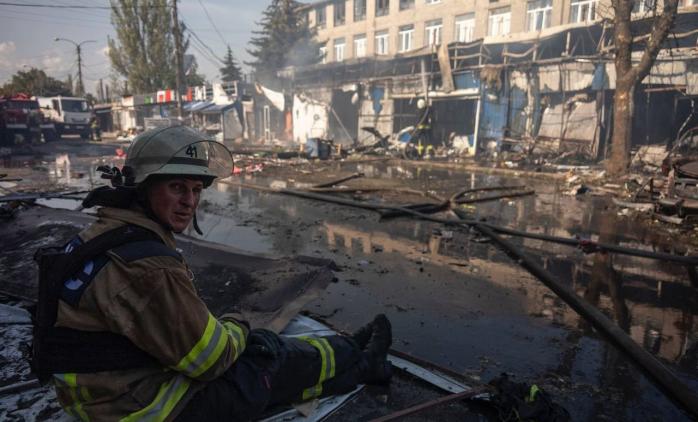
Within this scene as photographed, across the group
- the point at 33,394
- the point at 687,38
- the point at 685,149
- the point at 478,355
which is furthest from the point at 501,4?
the point at 33,394

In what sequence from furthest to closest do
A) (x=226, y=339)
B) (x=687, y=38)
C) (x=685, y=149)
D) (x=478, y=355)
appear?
(x=687, y=38) → (x=685, y=149) → (x=478, y=355) → (x=226, y=339)

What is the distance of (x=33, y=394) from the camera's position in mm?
2480

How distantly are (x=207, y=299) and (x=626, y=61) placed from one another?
14048mm

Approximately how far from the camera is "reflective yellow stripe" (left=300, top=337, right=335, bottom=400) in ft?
7.64

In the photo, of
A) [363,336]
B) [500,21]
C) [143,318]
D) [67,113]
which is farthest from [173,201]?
[67,113]

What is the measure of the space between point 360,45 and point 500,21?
12152mm

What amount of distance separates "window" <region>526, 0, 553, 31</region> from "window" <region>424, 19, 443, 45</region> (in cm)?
638

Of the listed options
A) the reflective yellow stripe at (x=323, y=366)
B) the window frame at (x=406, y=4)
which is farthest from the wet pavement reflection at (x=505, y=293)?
the window frame at (x=406, y=4)

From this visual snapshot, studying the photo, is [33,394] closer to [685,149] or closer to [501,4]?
[685,149]

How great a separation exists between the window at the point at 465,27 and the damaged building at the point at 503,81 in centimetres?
6

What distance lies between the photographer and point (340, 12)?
36.4 m

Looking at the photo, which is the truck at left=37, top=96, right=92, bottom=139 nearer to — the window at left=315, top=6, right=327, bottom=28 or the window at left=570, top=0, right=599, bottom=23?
the window at left=315, top=6, right=327, bottom=28

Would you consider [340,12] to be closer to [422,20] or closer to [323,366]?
[422,20]

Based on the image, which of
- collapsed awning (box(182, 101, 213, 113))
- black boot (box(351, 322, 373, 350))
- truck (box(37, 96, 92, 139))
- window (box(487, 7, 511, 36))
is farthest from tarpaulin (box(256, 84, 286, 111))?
black boot (box(351, 322, 373, 350))
